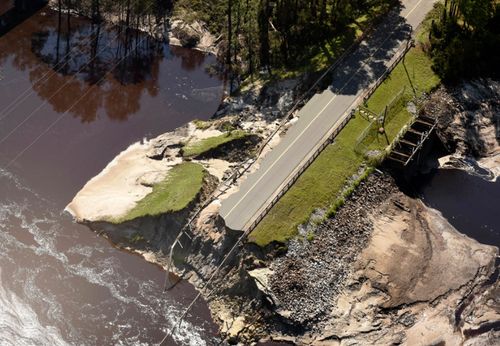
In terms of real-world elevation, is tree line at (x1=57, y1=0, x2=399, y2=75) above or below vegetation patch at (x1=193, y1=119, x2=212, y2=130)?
above

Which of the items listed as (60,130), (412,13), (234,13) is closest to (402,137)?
(412,13)

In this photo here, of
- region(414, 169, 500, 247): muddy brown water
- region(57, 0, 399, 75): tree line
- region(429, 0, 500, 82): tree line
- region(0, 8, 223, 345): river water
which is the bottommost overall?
region(0, 8, 223, 345): river water

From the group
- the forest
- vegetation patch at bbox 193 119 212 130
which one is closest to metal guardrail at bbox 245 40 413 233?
the forest

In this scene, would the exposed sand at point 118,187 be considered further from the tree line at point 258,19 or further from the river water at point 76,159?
the tree line at point 258,19

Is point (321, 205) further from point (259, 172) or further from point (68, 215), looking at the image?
point (68, 215)

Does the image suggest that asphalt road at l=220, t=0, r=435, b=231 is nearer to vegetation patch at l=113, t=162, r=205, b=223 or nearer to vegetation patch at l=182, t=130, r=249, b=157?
vegetation patch at l=113, t=162, r=205, b=223

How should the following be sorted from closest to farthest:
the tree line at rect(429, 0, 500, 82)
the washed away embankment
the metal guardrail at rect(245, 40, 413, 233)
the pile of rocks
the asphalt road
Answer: the washed away embankment
the pile of rocks
the metal guardrail at rect(245, 40, 413, 233)
the asphalt road
the tree line at rect(429, 0, 500, 82)
